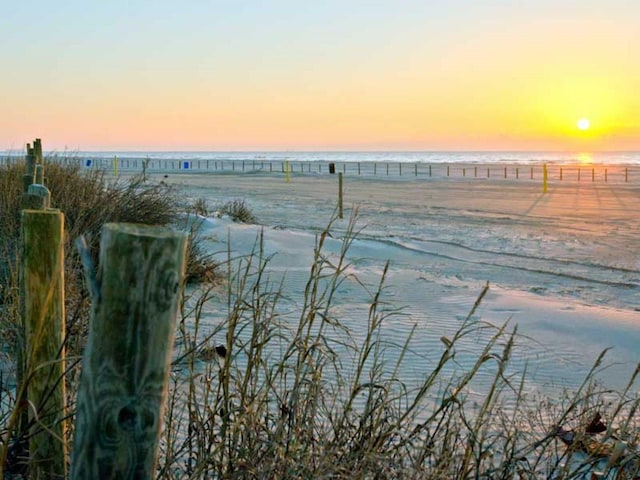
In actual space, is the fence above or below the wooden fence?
above

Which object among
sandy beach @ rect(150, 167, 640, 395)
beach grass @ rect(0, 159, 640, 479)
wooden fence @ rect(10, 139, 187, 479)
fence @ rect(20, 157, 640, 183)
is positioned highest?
fence @ rect(20, 157, 640, 183)

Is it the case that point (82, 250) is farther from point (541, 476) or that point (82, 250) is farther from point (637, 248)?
point (637, 248)

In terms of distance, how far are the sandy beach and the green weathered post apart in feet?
3.77

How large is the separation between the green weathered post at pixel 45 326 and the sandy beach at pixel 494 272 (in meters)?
1.15

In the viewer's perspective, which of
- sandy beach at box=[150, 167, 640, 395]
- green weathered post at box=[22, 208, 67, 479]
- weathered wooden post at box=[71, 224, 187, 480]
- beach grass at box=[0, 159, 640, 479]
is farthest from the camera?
sandy beach at box=[150, 167, 640, 395]

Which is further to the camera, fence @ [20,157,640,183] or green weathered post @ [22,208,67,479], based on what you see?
fence @ [20,157,640,183]

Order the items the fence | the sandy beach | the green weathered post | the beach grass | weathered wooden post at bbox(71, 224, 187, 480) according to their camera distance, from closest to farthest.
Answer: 1. weathered wooden post at bbox(71, 224, 187, 480)
2. the green weathered post
3. the beach grass
4. the sandy beach
5. the fence

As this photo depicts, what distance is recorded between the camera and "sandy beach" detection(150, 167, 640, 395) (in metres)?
7.23

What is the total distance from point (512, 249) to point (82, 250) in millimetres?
14686

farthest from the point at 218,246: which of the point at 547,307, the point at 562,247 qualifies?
the point at 562,247

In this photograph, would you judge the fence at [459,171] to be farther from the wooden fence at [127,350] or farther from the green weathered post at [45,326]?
the wooden fence at [127,350]

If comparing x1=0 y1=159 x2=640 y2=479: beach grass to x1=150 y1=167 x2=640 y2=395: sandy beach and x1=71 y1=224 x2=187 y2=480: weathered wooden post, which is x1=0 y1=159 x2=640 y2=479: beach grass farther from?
x1=150 y1=167 x2=640 y2=395: sandy beach

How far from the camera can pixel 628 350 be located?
7473 millimetres

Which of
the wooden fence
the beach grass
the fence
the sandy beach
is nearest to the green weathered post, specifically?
the beach grass
